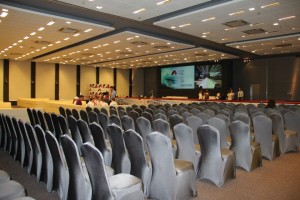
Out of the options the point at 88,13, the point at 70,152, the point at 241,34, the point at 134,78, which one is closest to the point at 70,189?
the point at 70,152

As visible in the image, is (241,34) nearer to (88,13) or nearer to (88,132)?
(88,13)

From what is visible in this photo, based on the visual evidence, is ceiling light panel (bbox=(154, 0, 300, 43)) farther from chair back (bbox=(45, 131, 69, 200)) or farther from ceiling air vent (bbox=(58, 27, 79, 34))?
chair back (bbox=(45, 131, 69, 200))

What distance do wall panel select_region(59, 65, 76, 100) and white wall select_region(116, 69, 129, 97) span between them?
583 cm

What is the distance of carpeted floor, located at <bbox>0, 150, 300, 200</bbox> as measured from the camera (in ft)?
12.2

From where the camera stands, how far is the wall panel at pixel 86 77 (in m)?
29.8

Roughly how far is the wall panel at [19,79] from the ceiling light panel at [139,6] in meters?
19.4

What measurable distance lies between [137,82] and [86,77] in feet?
23.1

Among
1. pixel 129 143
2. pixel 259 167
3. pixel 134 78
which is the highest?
pixel 134 78

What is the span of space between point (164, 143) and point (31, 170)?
2.73 metres

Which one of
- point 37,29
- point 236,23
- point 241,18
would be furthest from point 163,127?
point 37,29

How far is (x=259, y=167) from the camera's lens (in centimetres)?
513

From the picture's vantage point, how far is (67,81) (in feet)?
94.5

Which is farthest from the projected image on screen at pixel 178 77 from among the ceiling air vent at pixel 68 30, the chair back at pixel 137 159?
the chair back at pixel 137 159

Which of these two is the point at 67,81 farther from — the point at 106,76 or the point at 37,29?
the point at 37,29
